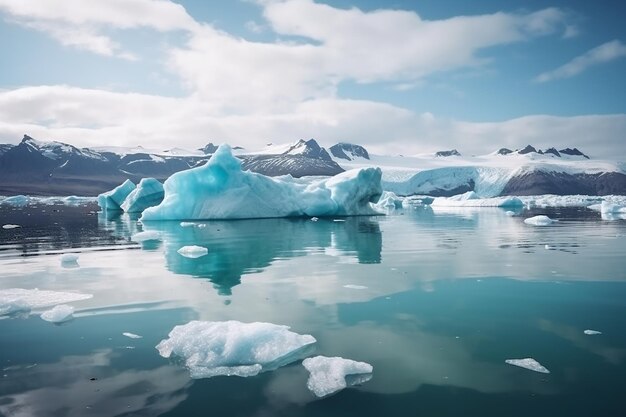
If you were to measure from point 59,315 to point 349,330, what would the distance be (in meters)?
3.62

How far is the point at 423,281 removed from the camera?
26.2ft

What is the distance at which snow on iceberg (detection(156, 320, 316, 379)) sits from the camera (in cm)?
412

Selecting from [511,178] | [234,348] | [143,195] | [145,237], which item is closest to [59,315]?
[234,348]

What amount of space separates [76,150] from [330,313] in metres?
194

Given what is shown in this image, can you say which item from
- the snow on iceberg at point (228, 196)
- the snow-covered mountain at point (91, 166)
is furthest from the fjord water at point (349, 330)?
the snow-covered mountain at point (91, 166)

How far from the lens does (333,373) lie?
3.88 meters

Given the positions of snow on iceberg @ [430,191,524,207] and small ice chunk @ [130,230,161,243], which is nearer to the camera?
small ice chunk @ [130,230,161,243]

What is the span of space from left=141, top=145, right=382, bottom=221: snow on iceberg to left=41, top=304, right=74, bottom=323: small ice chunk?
20049 millimetres

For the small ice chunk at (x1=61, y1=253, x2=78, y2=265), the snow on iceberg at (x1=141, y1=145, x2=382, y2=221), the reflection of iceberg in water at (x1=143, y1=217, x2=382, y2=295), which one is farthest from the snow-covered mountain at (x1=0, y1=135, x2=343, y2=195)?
the small ice chunk at (x1=61, y1=253, x2=78, y2=265)

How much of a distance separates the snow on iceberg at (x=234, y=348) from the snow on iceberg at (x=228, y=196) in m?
21.4

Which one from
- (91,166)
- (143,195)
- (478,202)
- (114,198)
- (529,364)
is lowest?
(529,364)

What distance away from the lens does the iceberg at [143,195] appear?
37.0m

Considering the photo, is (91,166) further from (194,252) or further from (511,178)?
(194,252)

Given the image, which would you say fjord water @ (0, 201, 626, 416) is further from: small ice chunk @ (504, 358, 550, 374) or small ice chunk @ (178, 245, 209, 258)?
small ice chunk @ (178, 245, 209, 258)
